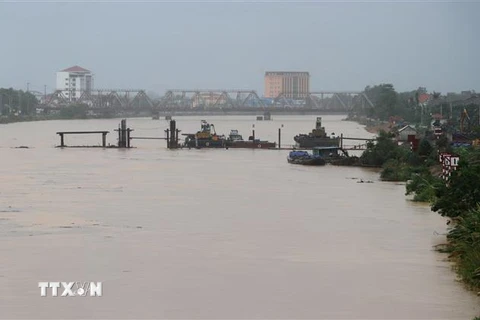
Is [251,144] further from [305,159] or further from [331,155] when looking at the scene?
[305,159]

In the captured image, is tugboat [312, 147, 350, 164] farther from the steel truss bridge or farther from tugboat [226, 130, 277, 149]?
the steel truss bridge

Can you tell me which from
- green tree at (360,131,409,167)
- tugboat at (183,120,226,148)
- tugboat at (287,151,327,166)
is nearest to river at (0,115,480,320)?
green tree at (360,131,409,167)

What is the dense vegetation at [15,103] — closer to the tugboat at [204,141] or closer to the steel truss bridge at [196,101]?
the steel truss bridge at [196,101]

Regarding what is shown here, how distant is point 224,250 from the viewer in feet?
51.5

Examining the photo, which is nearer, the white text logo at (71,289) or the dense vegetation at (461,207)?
the white text logo at (71,289)

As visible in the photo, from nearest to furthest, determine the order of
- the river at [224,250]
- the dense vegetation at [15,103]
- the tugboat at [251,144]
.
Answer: the river at [224,250] → the tugboat at [251,144] → the dense vegetation at [15,103]

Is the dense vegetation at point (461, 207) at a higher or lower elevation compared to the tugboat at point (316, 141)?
higher

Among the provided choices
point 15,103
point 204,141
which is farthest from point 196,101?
point 204,141

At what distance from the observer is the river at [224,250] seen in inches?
467

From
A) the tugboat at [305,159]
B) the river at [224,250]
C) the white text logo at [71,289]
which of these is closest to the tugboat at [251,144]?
the tugboat at [305,159]

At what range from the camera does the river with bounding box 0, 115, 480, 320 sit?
11.9 metres

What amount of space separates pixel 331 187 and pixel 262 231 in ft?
32.9

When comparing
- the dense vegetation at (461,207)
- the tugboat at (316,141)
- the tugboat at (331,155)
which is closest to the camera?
the dense vegetation at (461,207)

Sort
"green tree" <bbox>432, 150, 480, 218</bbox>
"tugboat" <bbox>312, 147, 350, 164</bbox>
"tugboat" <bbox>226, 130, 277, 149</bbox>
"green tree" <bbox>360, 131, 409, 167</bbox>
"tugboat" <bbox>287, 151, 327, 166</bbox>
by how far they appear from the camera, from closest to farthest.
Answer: "green tree" <bbox>432, 150, 480, 218</bbox>, "green tree" <bbox>360, 131, 409, 167</bbox>, "tugboat" <bbox>287, 151, 327, 166</bbox>, "tugboat" <bbox>312, 147, 350, 164</bbox>, "tugboat" <bbox>226, 130, 277, 149</bbox>
